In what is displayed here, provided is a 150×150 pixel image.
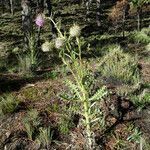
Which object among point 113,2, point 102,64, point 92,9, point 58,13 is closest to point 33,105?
point 102,64

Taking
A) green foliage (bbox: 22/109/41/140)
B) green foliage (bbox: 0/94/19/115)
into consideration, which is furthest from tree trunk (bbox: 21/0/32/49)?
green foliage (bbox: 22/109/41/140)

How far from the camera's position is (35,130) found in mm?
5074

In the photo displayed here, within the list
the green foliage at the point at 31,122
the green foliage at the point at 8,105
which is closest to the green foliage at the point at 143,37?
the green foliage at the point at 8,105

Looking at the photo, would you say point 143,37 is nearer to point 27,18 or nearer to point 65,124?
point 27,18

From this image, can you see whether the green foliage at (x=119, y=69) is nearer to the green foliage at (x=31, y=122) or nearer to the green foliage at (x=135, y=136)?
the green foliage at (x=135, y=136)

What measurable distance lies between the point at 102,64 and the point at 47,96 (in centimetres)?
251

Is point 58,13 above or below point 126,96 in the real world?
below

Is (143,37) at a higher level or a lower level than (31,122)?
lower

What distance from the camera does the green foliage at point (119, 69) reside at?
7004 mm

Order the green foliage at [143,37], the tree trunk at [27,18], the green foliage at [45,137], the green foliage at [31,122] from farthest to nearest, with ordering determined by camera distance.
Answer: the green foliage at [143,37] < the tree trunk at [27,18] < the green foliage at [31,122] < the green foliage at [45,137]

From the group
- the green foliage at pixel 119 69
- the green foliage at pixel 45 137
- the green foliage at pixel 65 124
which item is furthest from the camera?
the green foliage at pixel 119 69

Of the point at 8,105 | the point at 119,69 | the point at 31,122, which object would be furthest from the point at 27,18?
the point at 31,122

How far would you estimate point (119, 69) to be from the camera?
744cm

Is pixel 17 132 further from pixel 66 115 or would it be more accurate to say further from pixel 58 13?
pixel 58 13
